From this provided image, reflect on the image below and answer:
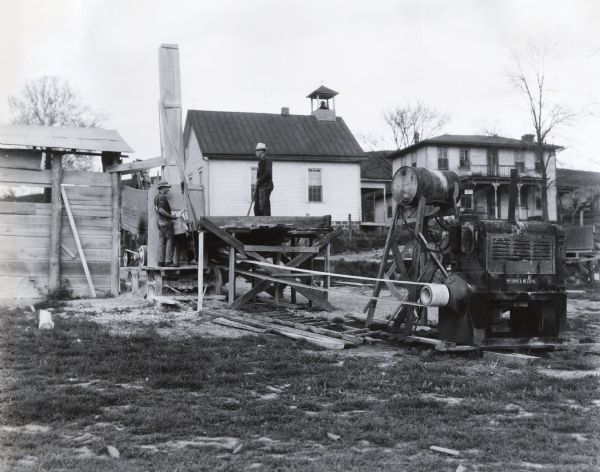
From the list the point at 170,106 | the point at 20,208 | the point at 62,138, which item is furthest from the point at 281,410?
the point at 62,138

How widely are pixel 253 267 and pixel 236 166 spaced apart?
760 inches

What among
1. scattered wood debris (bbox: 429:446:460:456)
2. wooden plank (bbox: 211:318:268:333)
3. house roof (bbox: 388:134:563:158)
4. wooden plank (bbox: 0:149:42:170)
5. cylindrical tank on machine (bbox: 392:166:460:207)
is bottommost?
scattered wood debris (bbox: 429:446:460:456)

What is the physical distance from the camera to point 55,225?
49.2ft

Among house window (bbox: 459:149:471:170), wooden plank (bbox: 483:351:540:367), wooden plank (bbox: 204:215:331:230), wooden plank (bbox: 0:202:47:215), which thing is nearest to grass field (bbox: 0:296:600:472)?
wooden plank (bbox: 483:351:540:367)

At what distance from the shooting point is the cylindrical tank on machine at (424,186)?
9656 millimetres

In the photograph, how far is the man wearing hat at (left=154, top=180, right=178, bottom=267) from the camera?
14.5 meters

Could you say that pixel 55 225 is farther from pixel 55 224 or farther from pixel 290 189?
pixel 290 189

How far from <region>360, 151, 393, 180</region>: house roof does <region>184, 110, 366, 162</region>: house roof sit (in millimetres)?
10750

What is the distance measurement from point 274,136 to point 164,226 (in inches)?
846

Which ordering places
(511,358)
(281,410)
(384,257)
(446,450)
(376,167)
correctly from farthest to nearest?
(376,167)
(384,257)
(511,358)
(281,410)
(446,450)

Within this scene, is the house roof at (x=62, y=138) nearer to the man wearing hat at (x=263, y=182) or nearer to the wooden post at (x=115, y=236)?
the wooden post at (x=115, y=236)

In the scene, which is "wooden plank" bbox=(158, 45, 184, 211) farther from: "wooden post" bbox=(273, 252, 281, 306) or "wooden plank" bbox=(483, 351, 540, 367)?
"wooden plank" bbox=(483, 351, 540, 367)

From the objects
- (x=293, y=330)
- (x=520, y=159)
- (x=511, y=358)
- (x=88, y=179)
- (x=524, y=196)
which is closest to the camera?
(x=511, y=358)

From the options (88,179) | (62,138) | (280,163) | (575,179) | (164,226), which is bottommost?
(164,226)
